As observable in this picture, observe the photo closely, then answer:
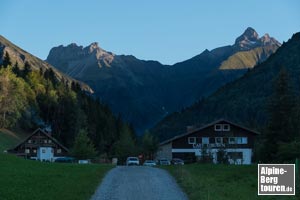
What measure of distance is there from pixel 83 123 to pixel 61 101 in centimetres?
968

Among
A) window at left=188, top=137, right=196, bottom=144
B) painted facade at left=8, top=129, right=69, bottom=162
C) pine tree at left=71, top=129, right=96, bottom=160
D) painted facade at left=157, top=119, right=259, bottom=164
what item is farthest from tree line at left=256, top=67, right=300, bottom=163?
painted facade at left=8, top=129, right=69, bottom=162

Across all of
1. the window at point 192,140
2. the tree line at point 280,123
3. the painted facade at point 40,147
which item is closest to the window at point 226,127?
the window at point 192,140

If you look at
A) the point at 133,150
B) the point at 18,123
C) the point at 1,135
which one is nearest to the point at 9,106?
the point at 1,135

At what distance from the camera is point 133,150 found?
5728 inches

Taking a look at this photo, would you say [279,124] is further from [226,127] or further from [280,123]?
[226,127]

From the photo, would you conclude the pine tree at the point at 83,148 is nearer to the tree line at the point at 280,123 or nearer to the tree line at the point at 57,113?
the tree line at the point at 57,113

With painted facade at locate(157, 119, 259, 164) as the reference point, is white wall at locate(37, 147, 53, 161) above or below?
below

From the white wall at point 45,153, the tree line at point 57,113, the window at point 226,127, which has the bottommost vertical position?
the white wall at point 45,153

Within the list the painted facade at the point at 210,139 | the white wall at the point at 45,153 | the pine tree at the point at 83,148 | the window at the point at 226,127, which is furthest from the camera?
the white wall at the point at 45,153

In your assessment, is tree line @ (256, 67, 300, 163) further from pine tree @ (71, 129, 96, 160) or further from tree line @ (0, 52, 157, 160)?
tree line @ (0, 52, 157, 160)

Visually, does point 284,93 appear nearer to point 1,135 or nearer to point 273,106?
point 273,106

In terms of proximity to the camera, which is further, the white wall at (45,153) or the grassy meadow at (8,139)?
the white wall at (45,153)

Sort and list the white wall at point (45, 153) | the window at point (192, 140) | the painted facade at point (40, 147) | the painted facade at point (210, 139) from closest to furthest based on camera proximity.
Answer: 1. the painted facade at point (210, 139)
2. the window at point (192, 140)
3. the painted facade at point (40, 147)
4. the white wall at point (45, 153)

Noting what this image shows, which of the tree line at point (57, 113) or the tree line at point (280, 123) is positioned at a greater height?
the tree line at point (57, 113)
